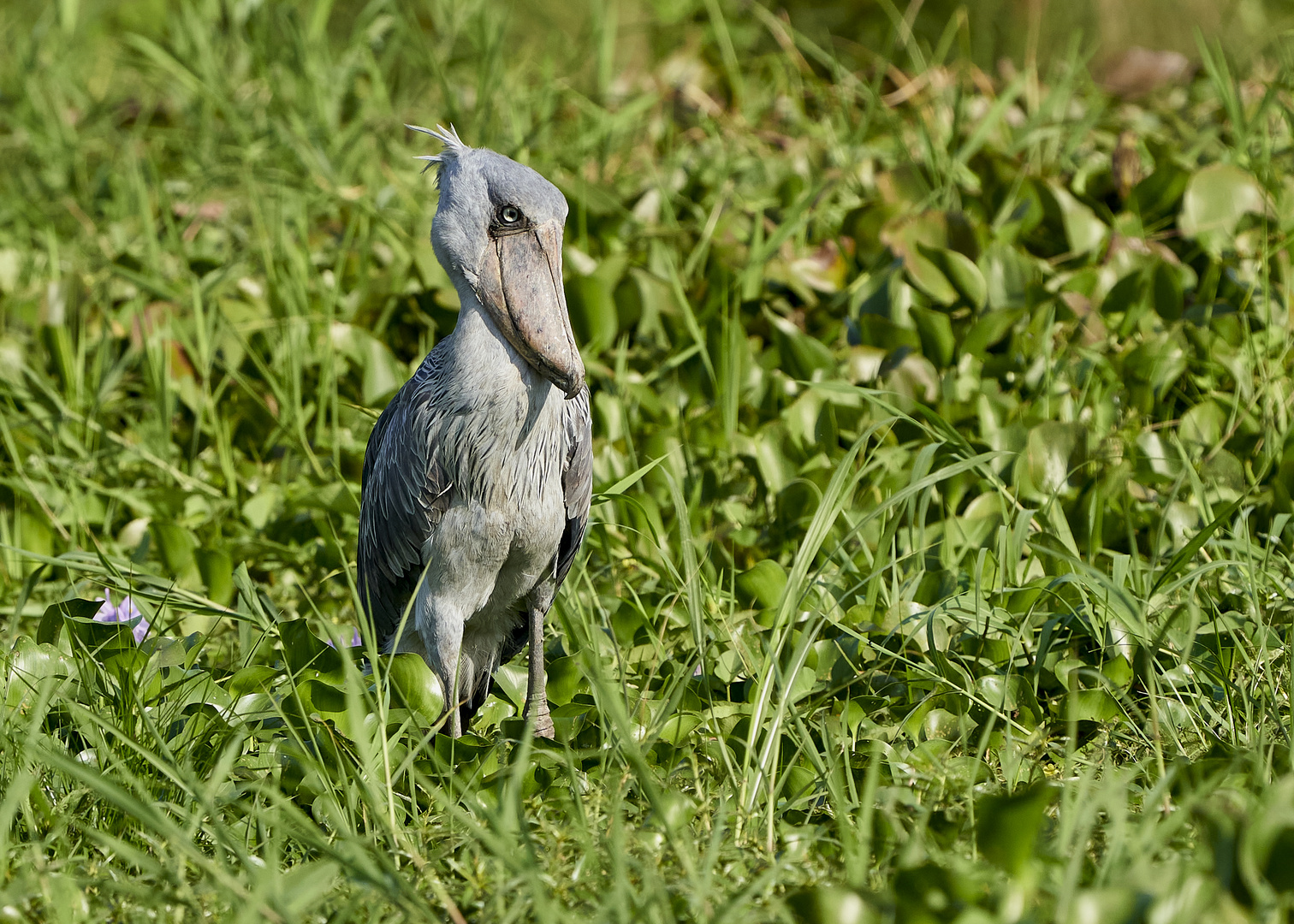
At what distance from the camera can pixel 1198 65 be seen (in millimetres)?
4773

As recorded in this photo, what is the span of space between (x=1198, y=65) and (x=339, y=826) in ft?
15.2

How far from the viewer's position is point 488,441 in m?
1.95

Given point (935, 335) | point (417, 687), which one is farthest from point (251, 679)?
point (935, 335)

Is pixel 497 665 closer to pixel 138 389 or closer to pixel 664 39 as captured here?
pixel 138 389

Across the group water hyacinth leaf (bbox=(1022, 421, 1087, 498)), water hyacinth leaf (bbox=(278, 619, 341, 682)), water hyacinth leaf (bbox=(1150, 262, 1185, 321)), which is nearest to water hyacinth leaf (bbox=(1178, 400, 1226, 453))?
water hyacinth leaf (bbox=(1022, 421, 1087, 498))

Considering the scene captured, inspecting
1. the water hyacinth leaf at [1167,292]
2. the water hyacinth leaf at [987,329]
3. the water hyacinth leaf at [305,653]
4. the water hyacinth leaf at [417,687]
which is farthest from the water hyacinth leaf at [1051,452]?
the water hyacinth leaf at [305,653]

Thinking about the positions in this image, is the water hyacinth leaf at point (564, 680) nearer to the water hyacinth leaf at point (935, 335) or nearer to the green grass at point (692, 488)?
the green grass at point (692, 488)

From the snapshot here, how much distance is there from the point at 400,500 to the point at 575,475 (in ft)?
1.04

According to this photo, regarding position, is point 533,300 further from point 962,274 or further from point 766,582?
point 962,274

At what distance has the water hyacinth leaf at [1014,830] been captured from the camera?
1.43m

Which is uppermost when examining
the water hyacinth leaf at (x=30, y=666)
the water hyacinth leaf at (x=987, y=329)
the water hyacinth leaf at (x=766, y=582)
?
the water hyacinth leaf at (x=987, y=329)

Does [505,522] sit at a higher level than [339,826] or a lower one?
higher

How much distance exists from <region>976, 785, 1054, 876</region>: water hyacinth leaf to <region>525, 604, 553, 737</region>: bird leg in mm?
893

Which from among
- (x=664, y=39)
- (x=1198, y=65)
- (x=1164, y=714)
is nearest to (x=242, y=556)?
(x=1164, y=714)
